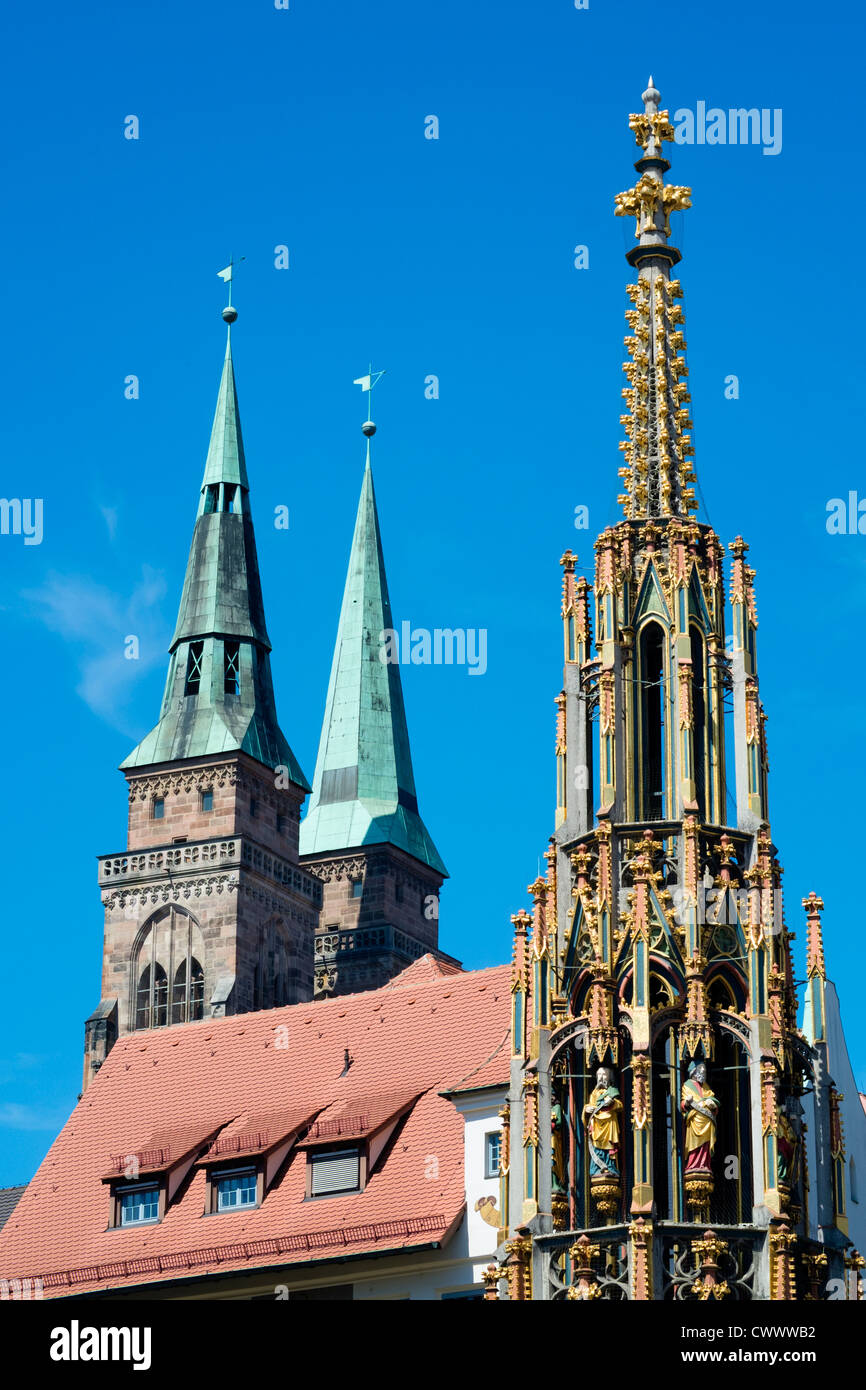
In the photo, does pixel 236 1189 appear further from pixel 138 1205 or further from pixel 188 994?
pixel 188 994

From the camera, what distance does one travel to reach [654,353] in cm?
3522

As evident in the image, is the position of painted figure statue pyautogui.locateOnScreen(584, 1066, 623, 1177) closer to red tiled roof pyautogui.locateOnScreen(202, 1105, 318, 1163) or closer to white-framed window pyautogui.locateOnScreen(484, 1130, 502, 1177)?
white-framed window pyautogui.locateOnScreen(484, 1130, 502, 1177)

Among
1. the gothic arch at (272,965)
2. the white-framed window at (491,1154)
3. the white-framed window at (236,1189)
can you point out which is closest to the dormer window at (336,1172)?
the white-framed window at (236,1189)

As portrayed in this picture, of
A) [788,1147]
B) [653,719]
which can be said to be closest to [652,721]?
[653,719]

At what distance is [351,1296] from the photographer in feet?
135

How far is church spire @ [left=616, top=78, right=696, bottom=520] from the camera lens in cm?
3441

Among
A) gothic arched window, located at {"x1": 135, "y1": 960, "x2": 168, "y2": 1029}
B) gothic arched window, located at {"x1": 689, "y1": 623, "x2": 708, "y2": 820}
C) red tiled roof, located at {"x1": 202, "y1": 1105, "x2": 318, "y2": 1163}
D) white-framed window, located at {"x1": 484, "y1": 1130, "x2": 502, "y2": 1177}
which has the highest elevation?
gothic arched window, located at {"x1": 135, "y1": 960, "x2": 168, "y2": 1029}

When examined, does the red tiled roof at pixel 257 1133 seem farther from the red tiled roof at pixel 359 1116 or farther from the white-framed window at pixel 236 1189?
the red tiled roof at pixel 359 1116

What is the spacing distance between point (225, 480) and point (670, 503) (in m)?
73.4

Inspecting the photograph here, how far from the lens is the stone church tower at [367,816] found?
11006 cm

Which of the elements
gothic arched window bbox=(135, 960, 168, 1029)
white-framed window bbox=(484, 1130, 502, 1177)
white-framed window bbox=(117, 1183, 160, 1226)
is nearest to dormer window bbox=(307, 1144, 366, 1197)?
white-framed window bbox=(484, 1130, 502, 1177)

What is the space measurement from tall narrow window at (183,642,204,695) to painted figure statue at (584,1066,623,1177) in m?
74.5

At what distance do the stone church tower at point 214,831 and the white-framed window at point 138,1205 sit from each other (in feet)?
169

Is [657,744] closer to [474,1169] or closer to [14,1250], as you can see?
[474,1169]
